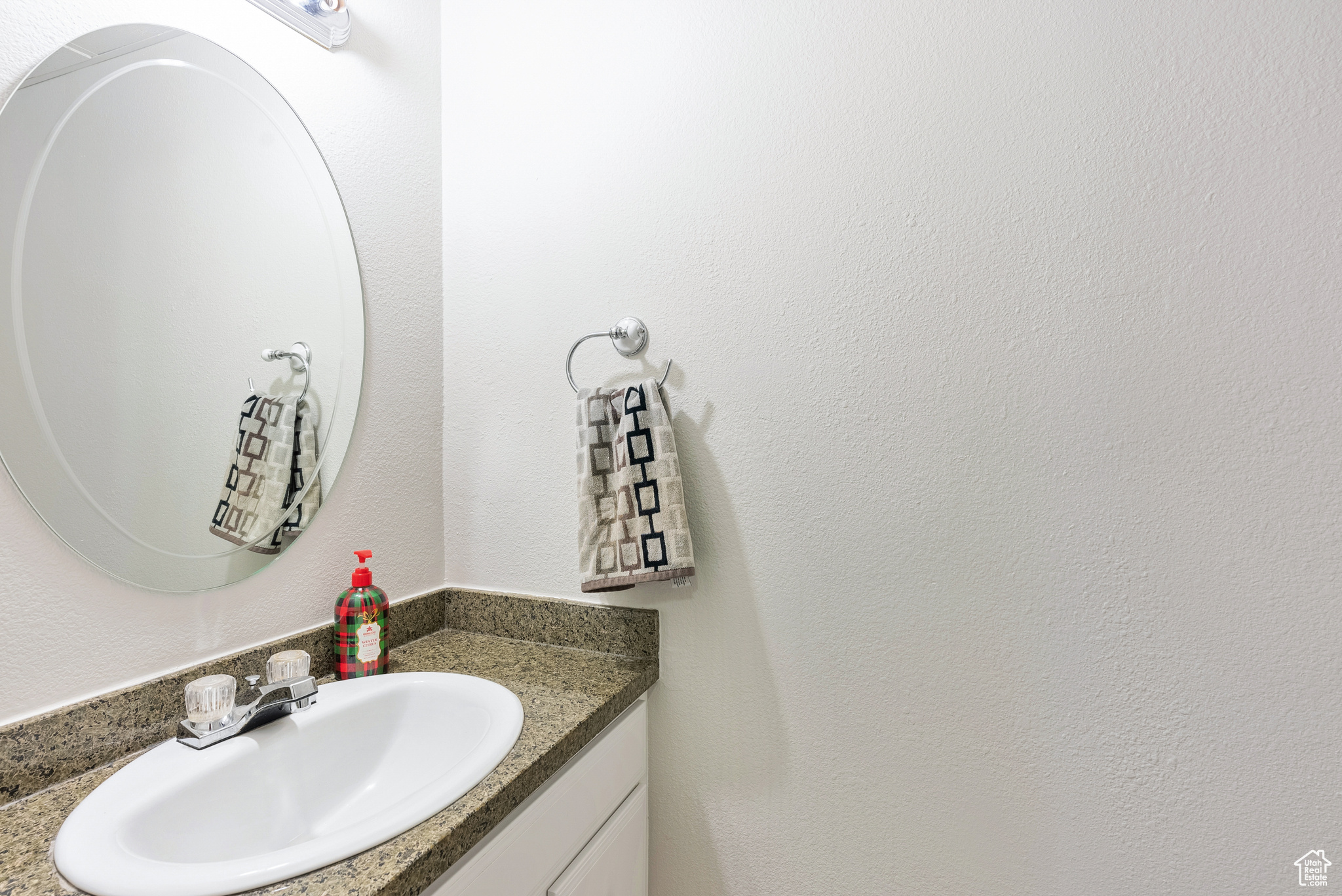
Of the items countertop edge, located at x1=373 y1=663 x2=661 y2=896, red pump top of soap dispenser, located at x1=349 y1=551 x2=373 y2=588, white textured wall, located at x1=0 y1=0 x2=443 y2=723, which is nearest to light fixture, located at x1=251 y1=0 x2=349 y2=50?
white textured wall, located at x1=0 y1=0 x2=443 y2=723

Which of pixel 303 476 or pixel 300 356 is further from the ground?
pixel 300 356

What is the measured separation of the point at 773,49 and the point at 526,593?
3.59 feet

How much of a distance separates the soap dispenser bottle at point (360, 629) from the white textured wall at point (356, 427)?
0.19ft

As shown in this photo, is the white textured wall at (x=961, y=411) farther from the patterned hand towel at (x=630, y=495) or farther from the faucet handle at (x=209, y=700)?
the faucet handle at (x=209, y=700)

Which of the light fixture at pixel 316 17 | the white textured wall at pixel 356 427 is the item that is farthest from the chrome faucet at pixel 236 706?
the light fixture at pixel 316 17

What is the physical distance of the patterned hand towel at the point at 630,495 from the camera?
1.02m

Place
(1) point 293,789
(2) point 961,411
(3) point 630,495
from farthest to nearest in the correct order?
(3) point 630,495 → (2) point 961,411 → (1) point 293,789

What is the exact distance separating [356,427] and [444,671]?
1.53 ft

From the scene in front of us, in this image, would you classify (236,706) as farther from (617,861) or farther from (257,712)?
(617,861)

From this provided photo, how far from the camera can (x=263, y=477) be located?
37.6 inches

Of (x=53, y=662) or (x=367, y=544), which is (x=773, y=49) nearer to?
(x=367, y=544)

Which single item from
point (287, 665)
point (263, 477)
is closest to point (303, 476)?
point (263, 477)

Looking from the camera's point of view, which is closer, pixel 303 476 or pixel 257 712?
pixel 257 712

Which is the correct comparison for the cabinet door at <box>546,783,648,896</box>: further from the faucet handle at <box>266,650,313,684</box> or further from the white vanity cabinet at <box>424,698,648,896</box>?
the faucet handle at <box>266,650,313,684</box>
